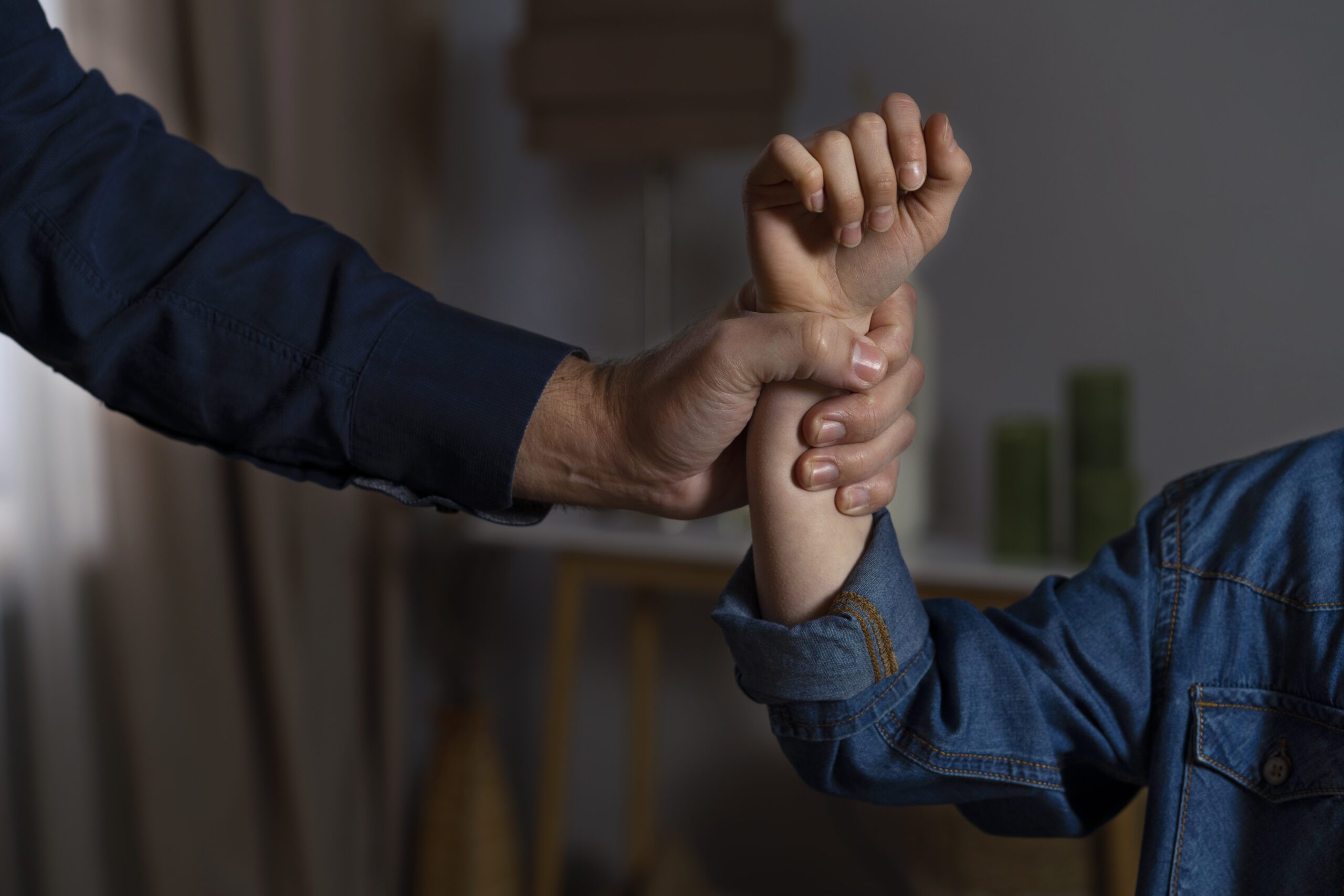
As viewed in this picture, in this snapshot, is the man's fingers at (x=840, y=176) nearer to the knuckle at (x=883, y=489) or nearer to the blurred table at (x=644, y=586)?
the knuckle at (x=883, y=489)

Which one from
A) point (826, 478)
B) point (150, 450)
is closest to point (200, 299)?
point (826, 478)

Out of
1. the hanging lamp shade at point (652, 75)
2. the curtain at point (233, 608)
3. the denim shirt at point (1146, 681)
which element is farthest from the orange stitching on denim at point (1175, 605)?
the curtain at point (233, 608)

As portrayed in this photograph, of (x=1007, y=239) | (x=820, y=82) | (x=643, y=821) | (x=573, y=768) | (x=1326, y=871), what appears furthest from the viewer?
(x=573, y=768)

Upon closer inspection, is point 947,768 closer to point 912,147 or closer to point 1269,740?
point 1269,740

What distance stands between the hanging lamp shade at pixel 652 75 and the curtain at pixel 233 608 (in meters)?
0.37

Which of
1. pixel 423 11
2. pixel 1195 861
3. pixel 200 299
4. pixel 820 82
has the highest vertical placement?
pixel 423 11

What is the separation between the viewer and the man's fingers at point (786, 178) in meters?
0.64

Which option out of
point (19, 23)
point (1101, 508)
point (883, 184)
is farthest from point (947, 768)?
point (1101, 508)

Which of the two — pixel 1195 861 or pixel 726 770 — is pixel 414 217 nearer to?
pixel 726 770

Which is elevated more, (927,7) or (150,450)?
(927,7)

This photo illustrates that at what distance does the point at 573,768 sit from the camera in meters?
2.47

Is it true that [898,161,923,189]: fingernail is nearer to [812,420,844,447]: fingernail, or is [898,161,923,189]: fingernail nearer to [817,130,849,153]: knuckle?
[817,130,849,153]: knuckle

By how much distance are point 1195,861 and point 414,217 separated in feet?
6.00

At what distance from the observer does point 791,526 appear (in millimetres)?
729
